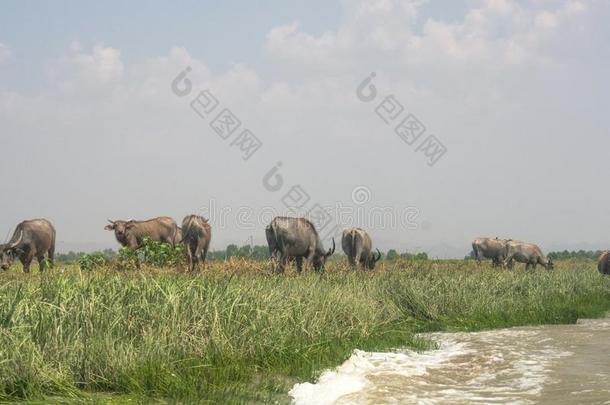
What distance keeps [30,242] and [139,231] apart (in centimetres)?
389

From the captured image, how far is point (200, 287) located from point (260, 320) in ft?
3.00

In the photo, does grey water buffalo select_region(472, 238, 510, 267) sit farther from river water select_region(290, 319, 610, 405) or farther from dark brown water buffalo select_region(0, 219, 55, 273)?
river water select_region(290, 319, 610, 405)

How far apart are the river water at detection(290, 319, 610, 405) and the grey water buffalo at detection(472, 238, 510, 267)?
86.2 feet

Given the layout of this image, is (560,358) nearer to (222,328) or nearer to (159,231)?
(222,328)

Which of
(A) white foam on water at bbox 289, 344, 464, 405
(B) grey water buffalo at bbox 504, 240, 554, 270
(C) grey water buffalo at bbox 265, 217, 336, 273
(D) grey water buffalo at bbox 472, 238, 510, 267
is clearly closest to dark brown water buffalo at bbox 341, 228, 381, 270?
(C) grey water buffalo at bbox 265, 217, 336, 273

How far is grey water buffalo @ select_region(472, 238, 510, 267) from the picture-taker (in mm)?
35628

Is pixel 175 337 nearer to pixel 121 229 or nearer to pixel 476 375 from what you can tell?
pixel 476 375

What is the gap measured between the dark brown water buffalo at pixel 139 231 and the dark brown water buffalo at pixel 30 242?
2.16 metres

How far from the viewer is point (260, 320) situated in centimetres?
752

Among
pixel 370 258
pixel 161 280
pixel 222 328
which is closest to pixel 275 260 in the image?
pixel 370 258

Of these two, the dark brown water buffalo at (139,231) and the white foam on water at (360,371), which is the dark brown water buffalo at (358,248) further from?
the white foam on water at (360,371)

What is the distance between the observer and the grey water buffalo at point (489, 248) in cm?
3563

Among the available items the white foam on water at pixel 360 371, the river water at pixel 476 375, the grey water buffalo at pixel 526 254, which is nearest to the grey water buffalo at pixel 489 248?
the grey water buffalo at pixel 526 254

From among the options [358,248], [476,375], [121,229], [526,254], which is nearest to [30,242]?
[121,229]
